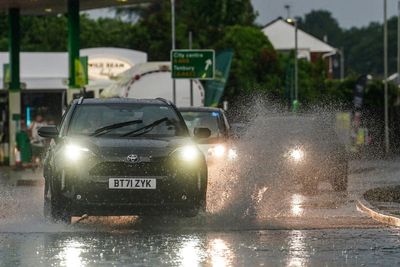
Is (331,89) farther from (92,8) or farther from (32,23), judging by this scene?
(92,8)

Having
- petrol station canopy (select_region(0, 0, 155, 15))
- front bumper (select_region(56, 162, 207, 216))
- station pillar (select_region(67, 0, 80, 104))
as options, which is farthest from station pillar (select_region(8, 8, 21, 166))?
front bumper (select_region(56, 162, 207, 216))

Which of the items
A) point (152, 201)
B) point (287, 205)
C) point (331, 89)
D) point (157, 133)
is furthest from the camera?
point (331, 89)

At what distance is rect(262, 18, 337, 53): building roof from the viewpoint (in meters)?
136

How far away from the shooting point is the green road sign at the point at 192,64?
45.3m

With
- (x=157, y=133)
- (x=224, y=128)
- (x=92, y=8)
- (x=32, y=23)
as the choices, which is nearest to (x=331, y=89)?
(x=32, y=23)

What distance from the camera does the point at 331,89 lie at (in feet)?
292

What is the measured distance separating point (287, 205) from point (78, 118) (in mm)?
4033

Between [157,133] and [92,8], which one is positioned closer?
[157,133]

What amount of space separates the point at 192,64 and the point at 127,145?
3109 centimetres

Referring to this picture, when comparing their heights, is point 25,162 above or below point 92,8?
below

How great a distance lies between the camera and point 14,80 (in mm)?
37562

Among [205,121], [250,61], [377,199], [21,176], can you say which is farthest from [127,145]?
[250,61]

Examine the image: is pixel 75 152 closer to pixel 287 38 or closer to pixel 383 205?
pixel 383 205

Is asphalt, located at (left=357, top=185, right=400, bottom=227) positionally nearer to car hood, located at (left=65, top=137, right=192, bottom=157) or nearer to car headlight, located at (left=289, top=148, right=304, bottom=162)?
car headlight, located at (left=289, top=148, right=304, bottom=162)
